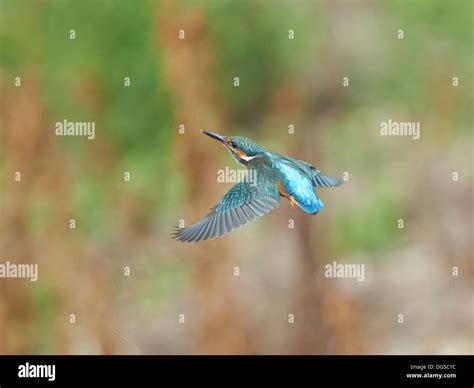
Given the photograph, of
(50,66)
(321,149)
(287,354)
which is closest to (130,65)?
(50,66)

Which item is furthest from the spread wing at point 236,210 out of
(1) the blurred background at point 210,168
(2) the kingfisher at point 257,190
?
(1) the blurred background at point 210,168

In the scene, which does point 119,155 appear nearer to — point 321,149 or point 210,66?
point 210,66
